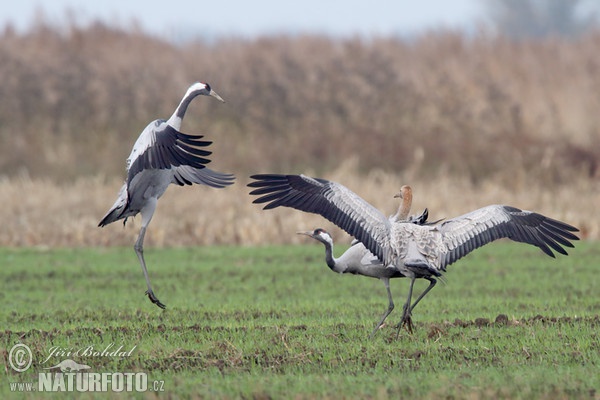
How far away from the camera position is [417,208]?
19.8m

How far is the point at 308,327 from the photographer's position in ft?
29.6

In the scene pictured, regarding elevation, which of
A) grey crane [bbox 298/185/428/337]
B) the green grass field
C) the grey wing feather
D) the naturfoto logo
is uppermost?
the grey wing feather

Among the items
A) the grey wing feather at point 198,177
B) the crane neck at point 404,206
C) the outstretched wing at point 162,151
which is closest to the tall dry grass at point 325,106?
the grey wing feather at point 198,177

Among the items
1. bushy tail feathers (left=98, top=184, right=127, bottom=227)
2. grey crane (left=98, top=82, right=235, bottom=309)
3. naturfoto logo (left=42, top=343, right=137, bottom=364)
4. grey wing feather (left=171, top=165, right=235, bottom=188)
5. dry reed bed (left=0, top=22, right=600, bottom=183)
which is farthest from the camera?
dry reed bed (left=0, top=22, right=600, bottom=183)

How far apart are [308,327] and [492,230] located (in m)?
1.75

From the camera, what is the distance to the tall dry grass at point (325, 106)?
2517cm

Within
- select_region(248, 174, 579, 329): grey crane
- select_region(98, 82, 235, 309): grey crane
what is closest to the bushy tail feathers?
select_region(98, 82, 235, 309): grey crane

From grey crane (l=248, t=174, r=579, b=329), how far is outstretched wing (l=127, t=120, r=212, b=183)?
97 centimetres

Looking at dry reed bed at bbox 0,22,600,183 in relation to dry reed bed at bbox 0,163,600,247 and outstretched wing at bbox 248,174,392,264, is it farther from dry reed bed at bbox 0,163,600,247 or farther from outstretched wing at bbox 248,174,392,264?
outstretched wing at bbox 248,174,392,264

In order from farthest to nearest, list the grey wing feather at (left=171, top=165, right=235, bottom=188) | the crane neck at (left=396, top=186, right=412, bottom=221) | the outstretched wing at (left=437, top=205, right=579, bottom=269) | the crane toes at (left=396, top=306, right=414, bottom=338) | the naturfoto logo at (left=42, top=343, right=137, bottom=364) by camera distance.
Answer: the grey wing feather at (left=171, top=165, right=235, bottom=188) → the crane neck at (left=396, top=186, right=412, bottom=221) → the outstretched wing at (left=437, top=205, right=579, bottom=269) → the crane toes at (left=396, top=306, right=414, bottom=338) → the naturfoto logo at (left=42, top=343, right=137, bottom=364)

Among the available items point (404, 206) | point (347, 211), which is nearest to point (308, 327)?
point (347, 211)

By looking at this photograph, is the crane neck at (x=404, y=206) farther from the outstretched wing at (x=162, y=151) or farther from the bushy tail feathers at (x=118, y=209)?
the bushy tail feathers at (x=118, y=209)

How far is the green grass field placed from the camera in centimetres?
670

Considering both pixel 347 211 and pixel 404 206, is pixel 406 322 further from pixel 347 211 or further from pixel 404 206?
pixel 404 206
